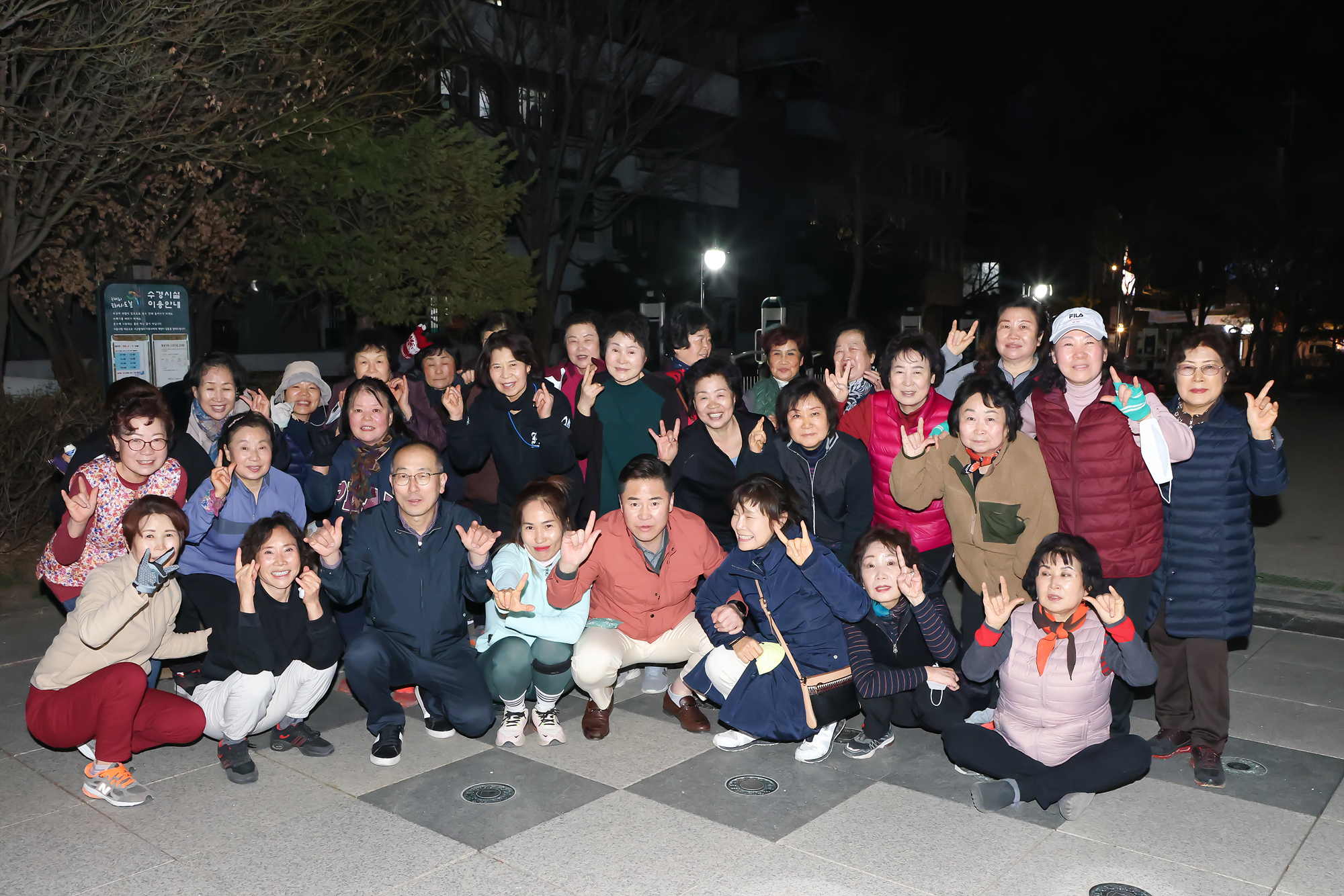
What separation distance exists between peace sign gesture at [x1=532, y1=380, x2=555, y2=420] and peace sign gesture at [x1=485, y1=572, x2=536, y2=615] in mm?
1128

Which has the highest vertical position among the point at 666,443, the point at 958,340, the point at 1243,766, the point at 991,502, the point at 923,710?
the point at 958,340

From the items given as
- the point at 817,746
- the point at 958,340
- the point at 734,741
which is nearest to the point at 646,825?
the point at 734,741

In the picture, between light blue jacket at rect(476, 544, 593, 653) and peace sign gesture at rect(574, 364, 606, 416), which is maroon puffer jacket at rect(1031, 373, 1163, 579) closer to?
light blue jacket at rect(476, 544, 593, 653)

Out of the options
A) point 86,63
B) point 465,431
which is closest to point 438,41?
point 86,63

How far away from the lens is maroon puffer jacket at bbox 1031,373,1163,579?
15.1 feet

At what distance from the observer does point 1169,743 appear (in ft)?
15.6

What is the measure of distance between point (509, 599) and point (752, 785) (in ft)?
4.67

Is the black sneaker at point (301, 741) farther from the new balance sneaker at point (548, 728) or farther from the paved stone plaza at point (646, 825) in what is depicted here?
the new balance sneaker at point (548, 728)

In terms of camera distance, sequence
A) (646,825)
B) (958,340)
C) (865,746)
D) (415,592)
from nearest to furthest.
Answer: (646,825), (865,746), (415,592), (958,340)

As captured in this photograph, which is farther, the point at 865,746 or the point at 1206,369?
the point at 865,746

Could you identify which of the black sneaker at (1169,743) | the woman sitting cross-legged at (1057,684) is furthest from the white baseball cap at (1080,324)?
the black sneaker at (1169,743)

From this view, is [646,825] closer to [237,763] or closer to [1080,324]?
[237,763]

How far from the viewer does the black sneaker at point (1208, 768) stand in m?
4.42

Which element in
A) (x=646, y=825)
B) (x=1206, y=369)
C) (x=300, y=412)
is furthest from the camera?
(x=300, y=412)
